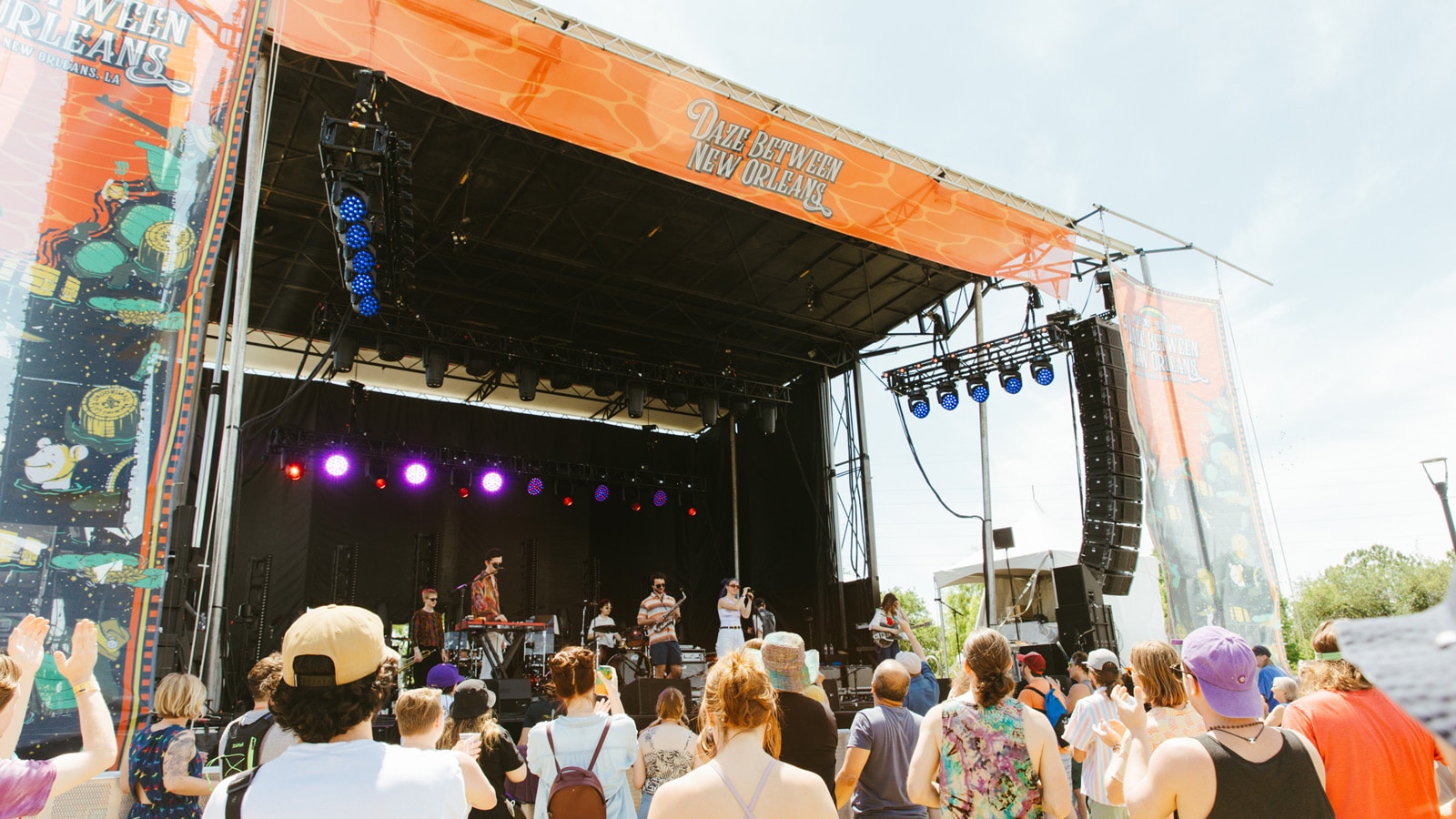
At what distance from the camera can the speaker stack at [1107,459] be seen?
9.49 metres

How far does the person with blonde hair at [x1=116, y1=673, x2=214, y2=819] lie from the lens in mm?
2834

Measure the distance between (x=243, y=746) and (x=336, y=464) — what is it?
1100 cm

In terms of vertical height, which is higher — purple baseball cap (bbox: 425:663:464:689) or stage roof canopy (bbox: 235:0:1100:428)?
stage roof canopy (bbox: 235:0:1100:428)

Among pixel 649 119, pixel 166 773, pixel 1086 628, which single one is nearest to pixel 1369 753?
pixel 166 773

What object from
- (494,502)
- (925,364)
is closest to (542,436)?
(494,502)

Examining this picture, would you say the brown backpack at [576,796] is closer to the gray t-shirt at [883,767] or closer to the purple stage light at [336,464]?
the gray t-shirt at [883,767]

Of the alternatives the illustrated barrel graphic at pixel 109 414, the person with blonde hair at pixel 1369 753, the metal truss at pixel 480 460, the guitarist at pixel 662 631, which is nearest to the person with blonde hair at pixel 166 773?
the illustrated barrel graphic at pixel 109 414

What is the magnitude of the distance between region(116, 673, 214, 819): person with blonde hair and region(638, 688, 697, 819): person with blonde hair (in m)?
1.51

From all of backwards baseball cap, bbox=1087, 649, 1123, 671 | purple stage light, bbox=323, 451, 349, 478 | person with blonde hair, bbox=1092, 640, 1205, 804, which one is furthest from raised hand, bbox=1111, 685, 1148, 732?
purple stage light, bbox=323, 451, 349, 478

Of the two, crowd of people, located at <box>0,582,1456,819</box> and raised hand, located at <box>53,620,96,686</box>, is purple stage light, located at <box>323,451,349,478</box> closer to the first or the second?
crowd of people, located at <box>0,582,1456,819</box>

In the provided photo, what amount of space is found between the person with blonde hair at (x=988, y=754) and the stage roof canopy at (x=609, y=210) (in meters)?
5.47

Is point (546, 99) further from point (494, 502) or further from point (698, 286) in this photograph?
point (494, 502)

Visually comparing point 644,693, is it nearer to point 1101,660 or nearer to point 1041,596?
point 1101,660

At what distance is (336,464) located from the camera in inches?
516
